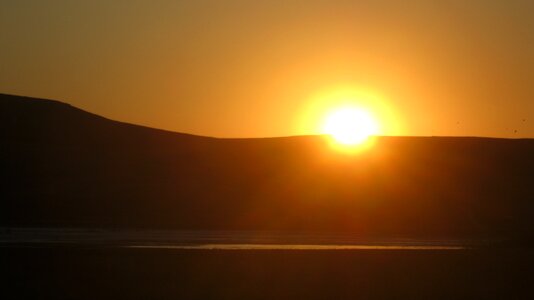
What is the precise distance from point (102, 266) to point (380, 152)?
52996mm

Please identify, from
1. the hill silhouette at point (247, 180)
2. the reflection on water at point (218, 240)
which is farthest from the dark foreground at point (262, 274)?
the hill silhouette at point (247, 180)

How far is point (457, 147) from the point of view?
77.6 m

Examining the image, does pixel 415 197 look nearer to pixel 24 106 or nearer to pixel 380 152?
pixel 380 152

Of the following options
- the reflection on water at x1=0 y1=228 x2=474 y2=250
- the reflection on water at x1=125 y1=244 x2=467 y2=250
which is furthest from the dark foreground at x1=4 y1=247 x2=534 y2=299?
the reflection on water at x1=0 y1=228 x2=474 y2=250

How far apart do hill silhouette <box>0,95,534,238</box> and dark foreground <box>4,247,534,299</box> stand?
45.1 feet

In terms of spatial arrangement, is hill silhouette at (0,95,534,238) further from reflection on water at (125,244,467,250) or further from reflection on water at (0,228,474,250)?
reflection on water at (125,244,467,250)

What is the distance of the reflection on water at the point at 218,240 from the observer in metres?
29.9

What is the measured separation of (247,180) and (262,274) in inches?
1534

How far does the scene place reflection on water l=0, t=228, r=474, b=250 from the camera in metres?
29.9

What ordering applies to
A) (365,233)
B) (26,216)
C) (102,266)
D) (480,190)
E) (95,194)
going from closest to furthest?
(102,266)
(365,233)
(26,216)
(95,194)
(480,190)

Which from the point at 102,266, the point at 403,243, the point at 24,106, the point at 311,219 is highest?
the point at 24,106

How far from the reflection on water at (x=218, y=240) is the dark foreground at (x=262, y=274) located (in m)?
1.91

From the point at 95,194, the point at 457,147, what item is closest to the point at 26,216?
the point at 95,194

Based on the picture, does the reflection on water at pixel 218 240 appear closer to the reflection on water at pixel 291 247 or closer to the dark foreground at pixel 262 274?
the reflection on water at pixel 291 247
